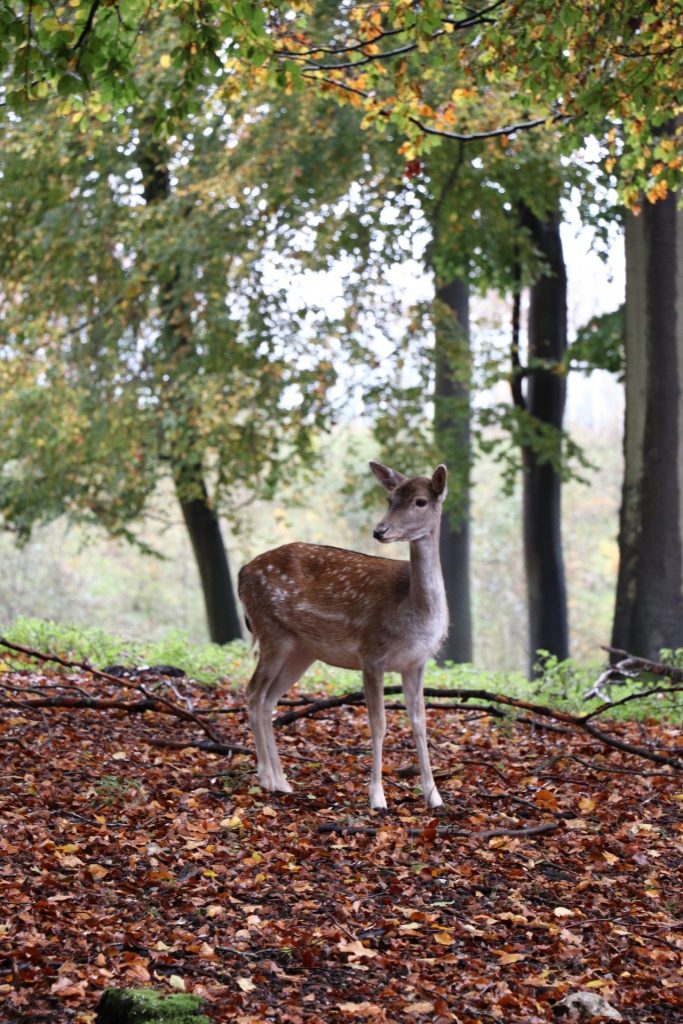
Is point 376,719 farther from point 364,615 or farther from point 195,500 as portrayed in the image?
point 195,500

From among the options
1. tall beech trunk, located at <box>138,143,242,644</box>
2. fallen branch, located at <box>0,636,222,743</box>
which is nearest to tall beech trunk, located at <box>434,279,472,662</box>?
tall beech trunk, located at <box>138,143,242,644</box>

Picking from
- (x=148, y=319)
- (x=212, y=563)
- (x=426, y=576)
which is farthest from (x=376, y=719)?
(x=212, y=563)

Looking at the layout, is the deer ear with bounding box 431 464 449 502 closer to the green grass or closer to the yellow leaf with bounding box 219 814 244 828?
the yellow leaf with bounding box 219 814 244 828

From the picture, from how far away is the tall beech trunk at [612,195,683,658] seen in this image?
12.7 m

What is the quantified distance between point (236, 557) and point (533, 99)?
101 feet

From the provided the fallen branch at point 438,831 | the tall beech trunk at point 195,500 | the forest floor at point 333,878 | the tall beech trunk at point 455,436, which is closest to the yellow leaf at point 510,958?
the forest floor at point 333,878

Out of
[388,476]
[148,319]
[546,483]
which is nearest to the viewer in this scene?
[388,476]

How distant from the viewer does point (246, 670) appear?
1144 cm

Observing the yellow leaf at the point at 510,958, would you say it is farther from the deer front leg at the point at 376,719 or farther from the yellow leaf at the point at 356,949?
the deer front leg at the point at 376,719

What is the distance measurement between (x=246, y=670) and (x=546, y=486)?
8.85 m

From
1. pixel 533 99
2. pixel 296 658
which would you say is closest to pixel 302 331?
pixel 533 99

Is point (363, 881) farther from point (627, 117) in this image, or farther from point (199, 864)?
point (627, 117)

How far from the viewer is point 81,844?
6379mm

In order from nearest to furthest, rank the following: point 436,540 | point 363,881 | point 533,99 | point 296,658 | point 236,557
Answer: point 363,881 < point 436,540 < point 296,658 < point 533,99 < point 236,557
